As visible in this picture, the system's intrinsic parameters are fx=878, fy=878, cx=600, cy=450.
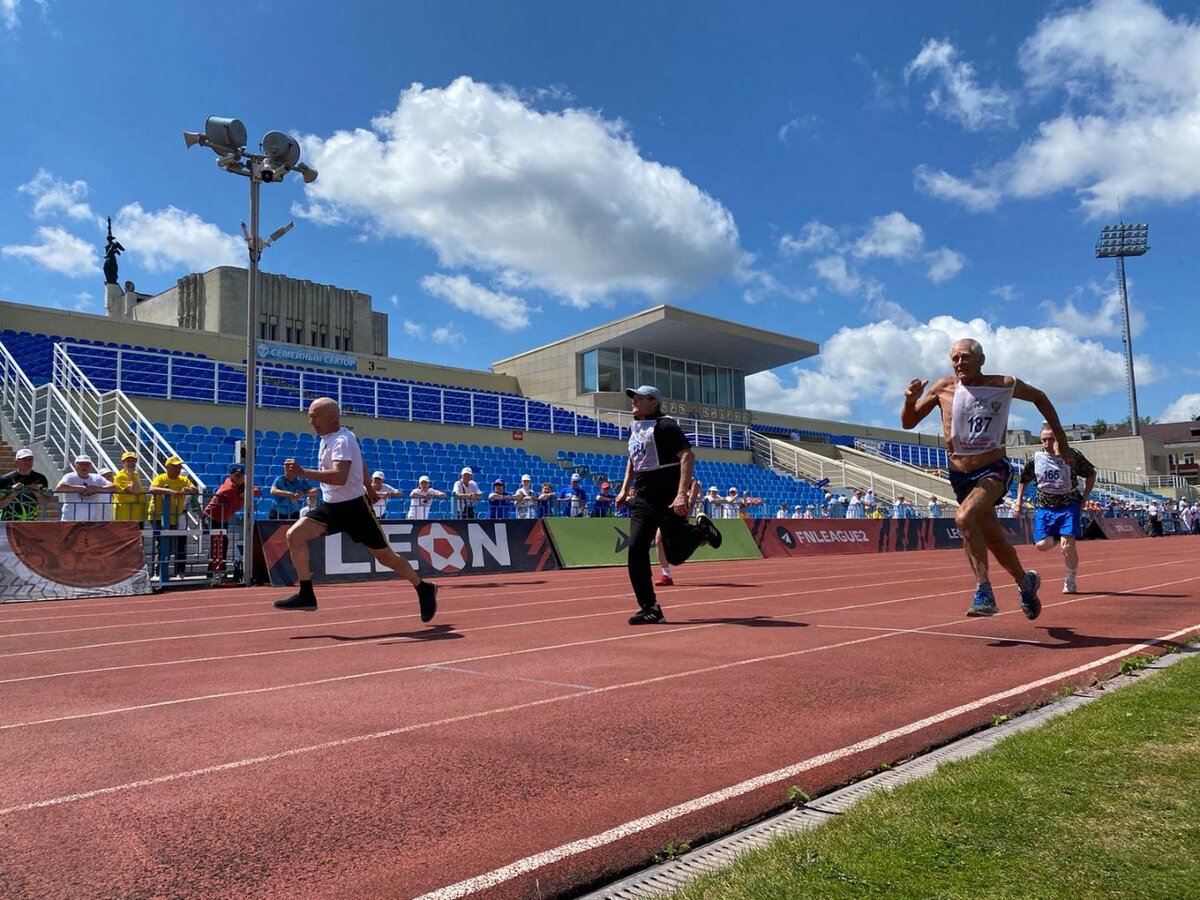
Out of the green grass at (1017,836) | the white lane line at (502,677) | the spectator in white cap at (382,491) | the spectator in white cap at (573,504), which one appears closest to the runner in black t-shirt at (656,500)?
the white lane line at (502,677)

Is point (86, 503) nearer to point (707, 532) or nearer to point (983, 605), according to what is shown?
point (707, 532)

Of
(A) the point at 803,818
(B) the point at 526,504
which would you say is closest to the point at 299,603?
(A) the point at 803,818

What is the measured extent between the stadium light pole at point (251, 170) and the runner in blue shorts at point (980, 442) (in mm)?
10044

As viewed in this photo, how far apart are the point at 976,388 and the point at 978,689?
2624mm

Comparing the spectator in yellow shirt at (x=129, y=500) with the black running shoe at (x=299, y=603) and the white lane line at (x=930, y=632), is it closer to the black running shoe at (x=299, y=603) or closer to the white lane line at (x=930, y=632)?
the black running shoe at (x=299, y=603)

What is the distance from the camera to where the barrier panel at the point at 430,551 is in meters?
13.2

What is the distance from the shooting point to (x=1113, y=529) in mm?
36000

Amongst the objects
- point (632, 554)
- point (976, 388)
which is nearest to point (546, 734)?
point (632, 554)

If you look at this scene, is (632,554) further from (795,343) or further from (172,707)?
(795,343)

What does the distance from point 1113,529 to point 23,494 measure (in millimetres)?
37714

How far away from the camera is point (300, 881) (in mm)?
2340

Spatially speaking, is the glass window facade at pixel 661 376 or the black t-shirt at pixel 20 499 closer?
the black t-shirt at pixel 20 499

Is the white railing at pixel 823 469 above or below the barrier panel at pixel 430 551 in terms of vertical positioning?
above

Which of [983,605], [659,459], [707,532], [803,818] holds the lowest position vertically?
[803,818]
